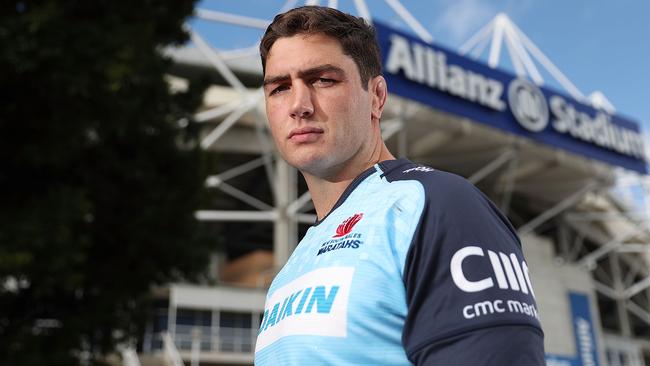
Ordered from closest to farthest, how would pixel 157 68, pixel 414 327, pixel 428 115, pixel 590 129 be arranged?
1. pixel 414 327
2. pixel 157 68
3. pixel 428 115
4. pixel 590 129

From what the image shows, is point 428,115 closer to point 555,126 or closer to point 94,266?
point 555,126

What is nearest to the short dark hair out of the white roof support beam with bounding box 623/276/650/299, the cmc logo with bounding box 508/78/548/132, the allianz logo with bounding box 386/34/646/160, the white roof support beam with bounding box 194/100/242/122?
the allianz logo with bounding box 386/34/646/160

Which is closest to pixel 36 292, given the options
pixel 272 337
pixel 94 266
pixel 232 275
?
pixel 94 266

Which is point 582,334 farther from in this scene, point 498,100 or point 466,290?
point 466,290

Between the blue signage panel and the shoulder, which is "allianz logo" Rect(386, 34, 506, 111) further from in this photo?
the shoulder

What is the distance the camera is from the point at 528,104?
2947 centimetres

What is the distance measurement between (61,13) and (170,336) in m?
25.2

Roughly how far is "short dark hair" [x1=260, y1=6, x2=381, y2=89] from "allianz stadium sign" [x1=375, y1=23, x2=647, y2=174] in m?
23.4

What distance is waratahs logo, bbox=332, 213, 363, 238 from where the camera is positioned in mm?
1584

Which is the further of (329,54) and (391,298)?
(329,54)

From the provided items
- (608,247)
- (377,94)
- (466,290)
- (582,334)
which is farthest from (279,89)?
(608,247)

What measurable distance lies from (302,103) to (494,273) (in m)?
0.70

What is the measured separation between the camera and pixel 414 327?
131 centimetres

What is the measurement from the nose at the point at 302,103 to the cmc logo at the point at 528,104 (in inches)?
1115
